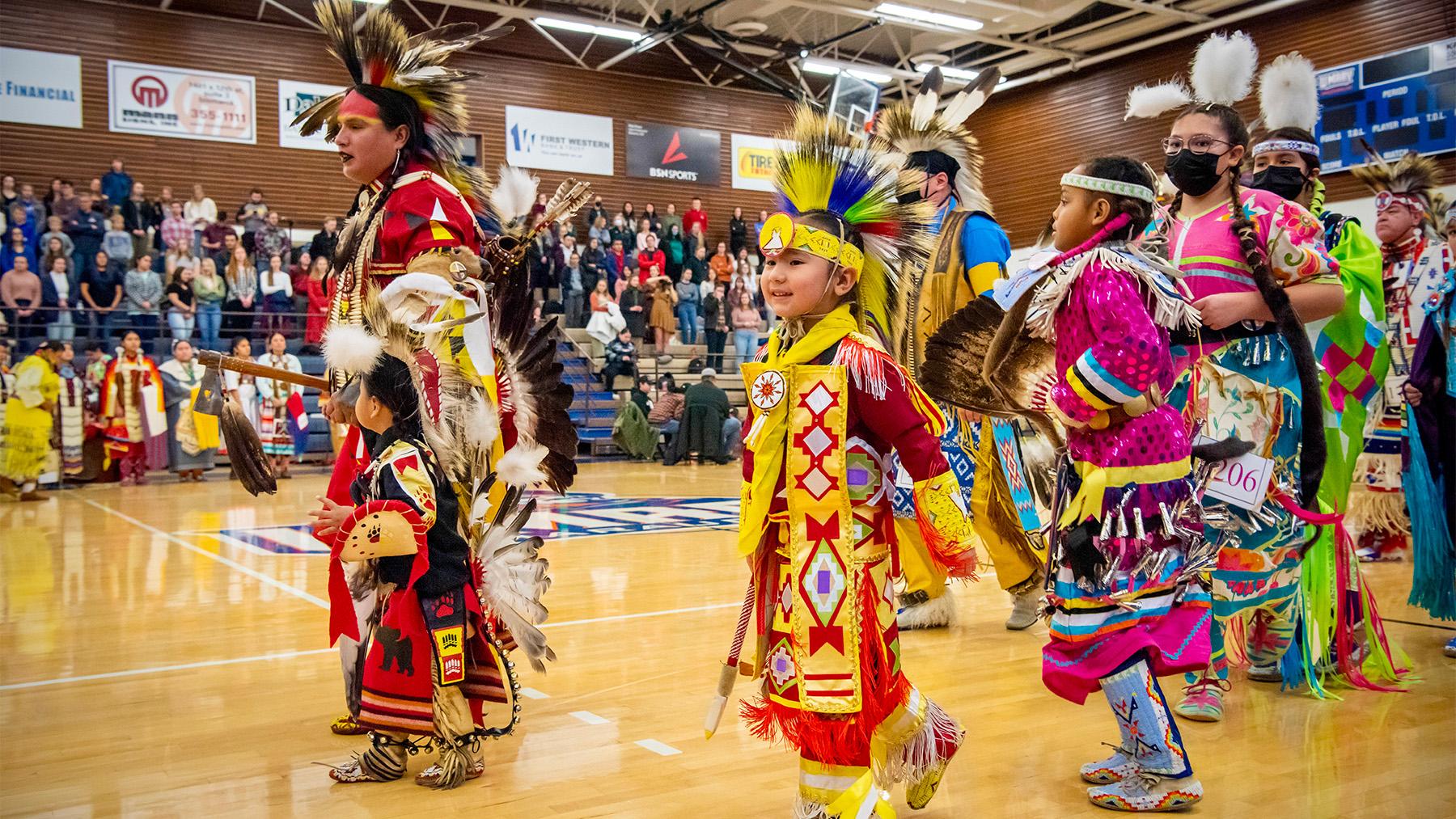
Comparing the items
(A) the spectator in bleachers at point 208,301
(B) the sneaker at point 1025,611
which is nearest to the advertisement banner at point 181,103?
(A) the spectator in bleachers at point 208,301

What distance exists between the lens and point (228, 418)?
3158mm

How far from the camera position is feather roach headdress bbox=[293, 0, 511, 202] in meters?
3.21

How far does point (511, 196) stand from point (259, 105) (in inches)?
587

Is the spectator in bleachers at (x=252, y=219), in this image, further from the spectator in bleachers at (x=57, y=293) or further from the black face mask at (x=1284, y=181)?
the black face mask at (x=1284, y=181)

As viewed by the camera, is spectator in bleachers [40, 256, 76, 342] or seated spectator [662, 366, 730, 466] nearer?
spectator in bleachers [40, 256, 76, 342]

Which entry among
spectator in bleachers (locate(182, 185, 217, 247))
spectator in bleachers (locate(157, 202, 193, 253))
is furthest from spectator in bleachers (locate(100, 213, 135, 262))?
spectator in bleachers (locate(182, 185, 217, 247))

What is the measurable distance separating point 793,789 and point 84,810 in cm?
156

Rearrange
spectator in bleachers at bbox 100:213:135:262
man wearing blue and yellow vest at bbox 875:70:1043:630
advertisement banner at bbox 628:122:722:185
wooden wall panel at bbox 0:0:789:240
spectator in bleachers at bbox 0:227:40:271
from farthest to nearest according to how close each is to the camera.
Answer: advertisement banner at bbox 628:122:722:185
wooden wall panel at bbox 0:0:789:240
spectator in bleachers at bbox 100:213:135:262
spectator in bleachers at bbox 0:227:40:271
man wearing blue and yellow vest at bbox 875:70:1043:630

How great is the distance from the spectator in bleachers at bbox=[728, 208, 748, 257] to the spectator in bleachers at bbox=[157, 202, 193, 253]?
827 centimetres

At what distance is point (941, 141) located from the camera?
4.61m

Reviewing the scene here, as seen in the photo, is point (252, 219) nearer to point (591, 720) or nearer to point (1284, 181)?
point (591, 720)

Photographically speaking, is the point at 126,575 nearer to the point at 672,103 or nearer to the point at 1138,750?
the point at 1138,750

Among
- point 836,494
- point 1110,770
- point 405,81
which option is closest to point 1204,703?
point 1110,770

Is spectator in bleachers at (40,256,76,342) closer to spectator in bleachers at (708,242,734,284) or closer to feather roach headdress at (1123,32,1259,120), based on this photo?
spectator in bleachers at (708,242,734,284)
